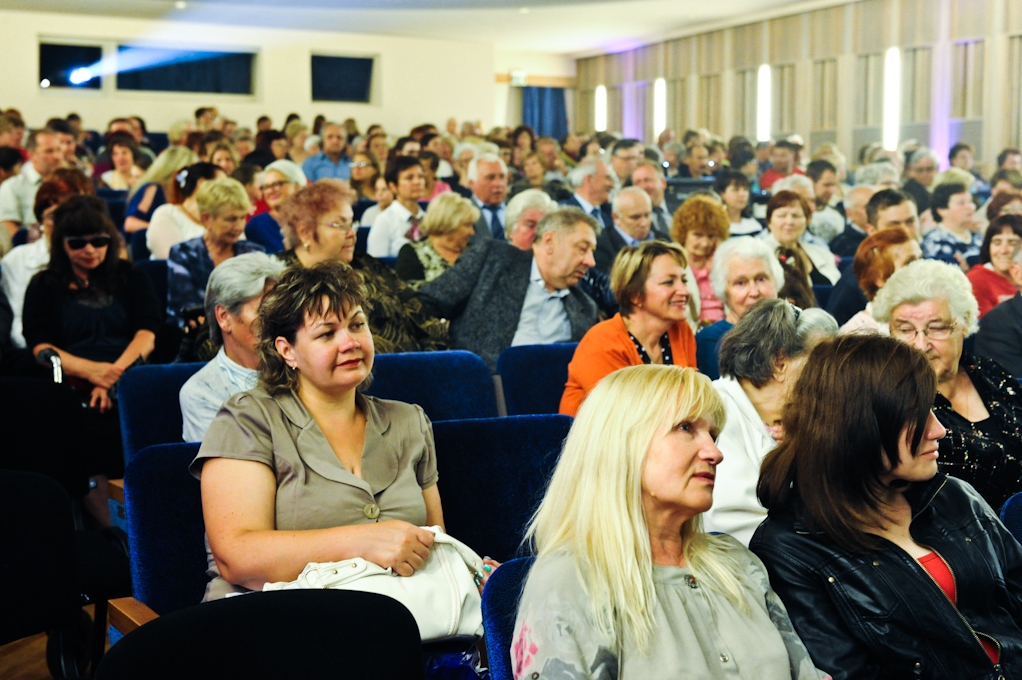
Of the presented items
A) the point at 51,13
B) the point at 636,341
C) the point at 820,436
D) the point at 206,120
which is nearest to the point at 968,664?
the point at 820,436

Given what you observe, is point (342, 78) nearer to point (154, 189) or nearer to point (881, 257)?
point (154, 189)

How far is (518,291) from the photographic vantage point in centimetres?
416

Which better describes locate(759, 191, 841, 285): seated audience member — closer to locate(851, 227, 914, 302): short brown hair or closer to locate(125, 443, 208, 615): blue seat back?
locate(851, 227, 914, 302): short brown hair

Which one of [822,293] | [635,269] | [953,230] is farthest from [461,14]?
[635,269]

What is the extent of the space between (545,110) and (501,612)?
21108 mm

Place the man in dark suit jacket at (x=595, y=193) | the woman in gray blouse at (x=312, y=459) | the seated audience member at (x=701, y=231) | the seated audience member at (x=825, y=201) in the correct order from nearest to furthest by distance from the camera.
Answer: the woman in gray blouse at (x=312, y=459)
the seated audience member at (x=701, y=231)
the man in dark suit jacket at (x=595, y=193)
the seated audience member at (x=825, y=201)

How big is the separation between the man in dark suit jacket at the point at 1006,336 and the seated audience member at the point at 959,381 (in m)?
1.15

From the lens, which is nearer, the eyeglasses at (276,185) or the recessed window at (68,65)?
the eyeglasses at (276,185)

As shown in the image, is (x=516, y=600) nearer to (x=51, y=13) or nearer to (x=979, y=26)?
(x=979, y=26)

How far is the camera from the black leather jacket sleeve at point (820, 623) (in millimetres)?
1733

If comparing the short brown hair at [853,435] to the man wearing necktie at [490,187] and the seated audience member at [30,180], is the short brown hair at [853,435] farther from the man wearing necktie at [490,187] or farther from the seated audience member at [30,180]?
the seated audience member at [30,180]

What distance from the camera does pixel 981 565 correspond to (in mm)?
1854

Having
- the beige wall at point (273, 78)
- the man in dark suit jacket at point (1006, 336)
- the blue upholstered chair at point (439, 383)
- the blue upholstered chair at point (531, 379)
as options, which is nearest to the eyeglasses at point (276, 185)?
the blue upholstered chair at point (531, 379)

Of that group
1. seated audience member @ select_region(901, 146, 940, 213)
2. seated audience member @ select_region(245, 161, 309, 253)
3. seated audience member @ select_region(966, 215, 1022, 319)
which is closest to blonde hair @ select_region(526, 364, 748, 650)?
seated audience member @ select_region(966, 215, 1022, 319)
